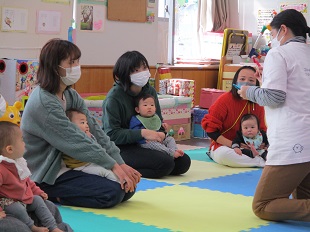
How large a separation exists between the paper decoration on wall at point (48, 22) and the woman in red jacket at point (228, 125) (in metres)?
1.66

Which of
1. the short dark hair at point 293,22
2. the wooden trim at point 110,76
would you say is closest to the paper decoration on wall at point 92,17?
the wooden trim at point 110,76

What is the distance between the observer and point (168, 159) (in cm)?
446

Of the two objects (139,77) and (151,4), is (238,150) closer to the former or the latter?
(139,77)

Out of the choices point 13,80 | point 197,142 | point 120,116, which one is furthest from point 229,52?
point 120,116

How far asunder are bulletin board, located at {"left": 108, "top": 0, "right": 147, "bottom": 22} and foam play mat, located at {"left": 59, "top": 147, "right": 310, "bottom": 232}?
2776 millimetres

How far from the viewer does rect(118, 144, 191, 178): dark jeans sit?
444 centimetres

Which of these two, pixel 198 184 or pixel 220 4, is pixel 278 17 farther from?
pixel 220 4

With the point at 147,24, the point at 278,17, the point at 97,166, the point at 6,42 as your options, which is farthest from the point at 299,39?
the point at 147,24

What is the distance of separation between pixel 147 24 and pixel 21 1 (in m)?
2.04

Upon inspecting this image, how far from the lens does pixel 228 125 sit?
5.24 m

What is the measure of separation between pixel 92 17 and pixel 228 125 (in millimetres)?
2163

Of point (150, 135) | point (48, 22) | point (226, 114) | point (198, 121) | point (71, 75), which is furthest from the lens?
point (198, 121)

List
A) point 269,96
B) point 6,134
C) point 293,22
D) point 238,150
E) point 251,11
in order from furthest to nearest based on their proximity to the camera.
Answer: point 251,11 → point 238,150 → point 293,22 → point 269,96 → point 6,134

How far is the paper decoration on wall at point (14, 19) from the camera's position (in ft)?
17.6
